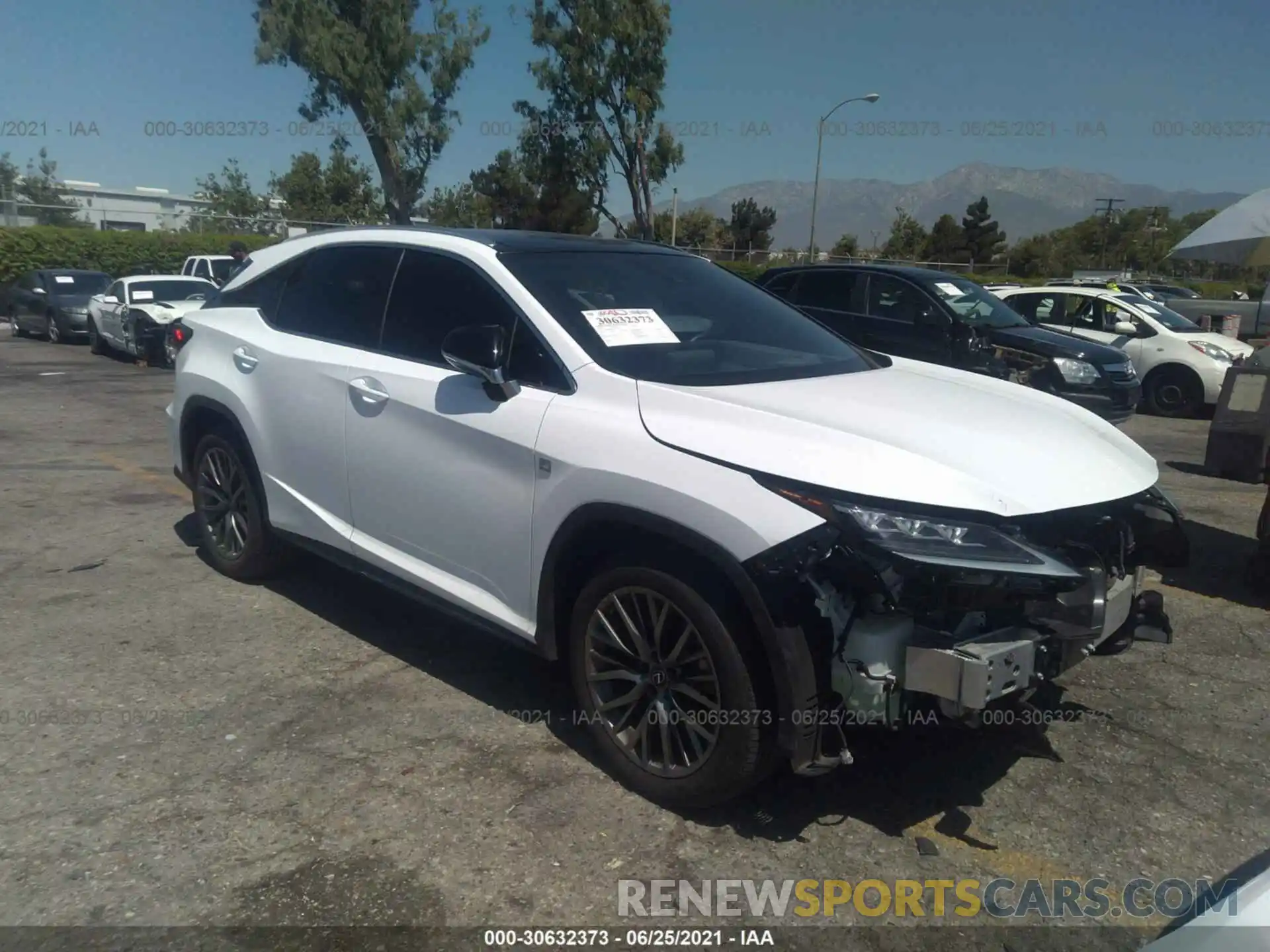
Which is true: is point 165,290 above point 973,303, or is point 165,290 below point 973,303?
below

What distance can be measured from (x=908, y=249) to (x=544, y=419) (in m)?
60.3

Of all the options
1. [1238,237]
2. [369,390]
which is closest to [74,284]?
[369,390]

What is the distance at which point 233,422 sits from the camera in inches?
191

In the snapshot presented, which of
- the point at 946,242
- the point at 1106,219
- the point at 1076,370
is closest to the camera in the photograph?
the point at 1076,370

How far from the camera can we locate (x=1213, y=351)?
42.1 feet

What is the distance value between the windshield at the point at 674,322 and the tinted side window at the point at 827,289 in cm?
585

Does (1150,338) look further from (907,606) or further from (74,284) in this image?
(74,284)

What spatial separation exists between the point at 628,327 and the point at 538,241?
0.74 metres

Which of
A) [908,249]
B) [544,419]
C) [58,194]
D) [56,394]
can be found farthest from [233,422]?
[58,194]

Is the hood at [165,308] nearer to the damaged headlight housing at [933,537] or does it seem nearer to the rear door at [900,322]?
the rear door at [900,322]

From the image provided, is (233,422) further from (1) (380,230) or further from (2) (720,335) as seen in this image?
(2) (720,335)

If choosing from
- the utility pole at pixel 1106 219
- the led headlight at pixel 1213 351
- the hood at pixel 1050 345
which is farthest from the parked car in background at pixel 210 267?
the utility pole at pixel 1106 219

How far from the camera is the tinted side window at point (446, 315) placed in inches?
139

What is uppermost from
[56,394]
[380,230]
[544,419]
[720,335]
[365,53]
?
[365,53]
